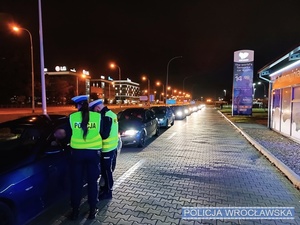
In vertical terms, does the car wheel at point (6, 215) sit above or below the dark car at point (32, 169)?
below

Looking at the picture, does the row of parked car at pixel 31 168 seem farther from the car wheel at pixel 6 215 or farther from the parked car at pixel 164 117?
the parked car at pixel 164 117

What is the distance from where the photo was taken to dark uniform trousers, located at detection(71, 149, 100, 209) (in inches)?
159

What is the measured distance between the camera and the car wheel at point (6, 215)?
328cm

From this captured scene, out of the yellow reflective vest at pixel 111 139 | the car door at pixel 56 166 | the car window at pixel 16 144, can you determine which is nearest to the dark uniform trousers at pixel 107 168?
the yellow reflective vest at pixel 111 139

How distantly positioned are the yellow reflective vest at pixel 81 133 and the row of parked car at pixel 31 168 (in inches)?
6.5

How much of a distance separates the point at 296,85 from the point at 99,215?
10.7m

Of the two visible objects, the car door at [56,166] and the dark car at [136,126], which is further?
the dark car at [136,126]

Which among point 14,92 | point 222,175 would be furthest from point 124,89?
point 222,175

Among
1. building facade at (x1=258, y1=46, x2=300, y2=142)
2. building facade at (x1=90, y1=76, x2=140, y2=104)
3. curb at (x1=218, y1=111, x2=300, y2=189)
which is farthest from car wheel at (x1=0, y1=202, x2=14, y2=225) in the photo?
building facade at (x1=90, y1=76, x2=140, y2=104)

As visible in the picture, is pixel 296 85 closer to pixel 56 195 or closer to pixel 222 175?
pixel 222 175

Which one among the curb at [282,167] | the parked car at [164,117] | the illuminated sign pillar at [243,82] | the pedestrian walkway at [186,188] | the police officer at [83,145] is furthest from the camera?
the illuminated sign pillar at [243,82]

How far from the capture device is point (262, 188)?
5.88 m

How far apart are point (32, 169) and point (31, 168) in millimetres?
22

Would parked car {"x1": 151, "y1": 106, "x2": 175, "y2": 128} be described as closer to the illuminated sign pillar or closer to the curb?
→ the curb
